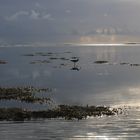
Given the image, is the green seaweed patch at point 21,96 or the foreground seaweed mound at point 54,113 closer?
the foreground seaweed mound at point 54,113

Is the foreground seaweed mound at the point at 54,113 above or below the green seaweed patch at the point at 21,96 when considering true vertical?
below

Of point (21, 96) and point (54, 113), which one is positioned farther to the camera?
point (21, 96)

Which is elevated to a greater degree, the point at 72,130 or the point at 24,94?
the point at 24,94

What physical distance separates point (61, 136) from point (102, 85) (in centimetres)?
4585

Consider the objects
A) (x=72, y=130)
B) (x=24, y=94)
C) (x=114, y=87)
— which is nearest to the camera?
(x=72, y=130)

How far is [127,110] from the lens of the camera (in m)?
49.5

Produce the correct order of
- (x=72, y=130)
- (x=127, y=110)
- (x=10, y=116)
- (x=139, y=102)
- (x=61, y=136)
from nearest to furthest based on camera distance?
(x=61, y=136), (x=72, y=130), (x=10, y=116), (x=127, y=110), (x=139, y=102)

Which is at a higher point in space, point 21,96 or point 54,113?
point 21,96

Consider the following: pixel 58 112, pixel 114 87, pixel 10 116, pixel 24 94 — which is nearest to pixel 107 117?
pixel 58 112

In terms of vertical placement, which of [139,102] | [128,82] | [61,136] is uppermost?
[128,82]

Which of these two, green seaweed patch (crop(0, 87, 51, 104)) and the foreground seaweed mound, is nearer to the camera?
the foreground seaweed mound

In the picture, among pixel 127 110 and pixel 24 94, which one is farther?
pixel 24 94

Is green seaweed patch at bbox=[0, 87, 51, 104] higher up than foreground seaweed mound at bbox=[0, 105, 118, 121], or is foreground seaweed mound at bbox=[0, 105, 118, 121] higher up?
green seaweed patch at bbox=[0, 87, 51, 104]

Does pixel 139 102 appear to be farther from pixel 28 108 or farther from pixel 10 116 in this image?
pixel 10 116
